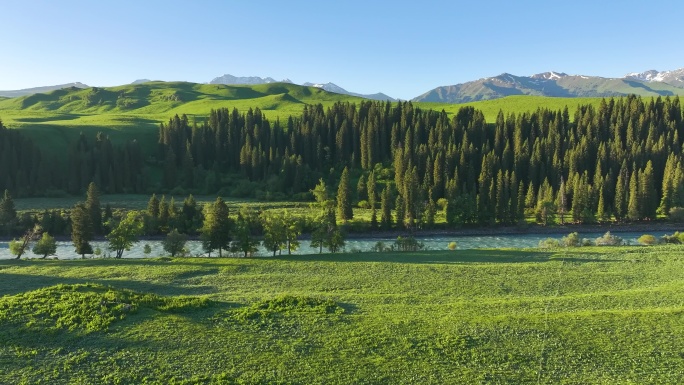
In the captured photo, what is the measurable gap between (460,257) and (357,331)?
33566 mm

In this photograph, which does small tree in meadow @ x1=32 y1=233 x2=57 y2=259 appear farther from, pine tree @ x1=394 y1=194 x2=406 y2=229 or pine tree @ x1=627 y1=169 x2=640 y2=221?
pine tree @ x1=627 y1=169 x2=640 y2=221

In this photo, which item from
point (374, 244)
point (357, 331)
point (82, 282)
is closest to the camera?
point (357, 331)

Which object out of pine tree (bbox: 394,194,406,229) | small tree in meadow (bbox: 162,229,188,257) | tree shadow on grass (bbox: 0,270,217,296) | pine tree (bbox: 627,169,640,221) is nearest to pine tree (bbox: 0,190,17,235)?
small tree in meadow (bbox: 162,229,188,257)

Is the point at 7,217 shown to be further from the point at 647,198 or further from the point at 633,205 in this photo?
the point at 647,198

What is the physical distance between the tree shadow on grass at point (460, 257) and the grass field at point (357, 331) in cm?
955

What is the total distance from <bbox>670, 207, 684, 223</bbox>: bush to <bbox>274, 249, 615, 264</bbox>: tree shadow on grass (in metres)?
59.9

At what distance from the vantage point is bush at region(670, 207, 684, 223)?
99.5 m

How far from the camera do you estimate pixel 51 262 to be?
58281 mm

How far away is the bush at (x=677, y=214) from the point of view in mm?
99500

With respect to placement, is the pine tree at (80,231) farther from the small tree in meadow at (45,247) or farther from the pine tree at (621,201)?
the pine tree at (621,201)

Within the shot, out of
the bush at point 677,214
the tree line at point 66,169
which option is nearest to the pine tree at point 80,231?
the tree line at point 66,169

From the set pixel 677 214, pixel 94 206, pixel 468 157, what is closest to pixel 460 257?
pixel 94 206

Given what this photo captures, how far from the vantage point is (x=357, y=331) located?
28.7m

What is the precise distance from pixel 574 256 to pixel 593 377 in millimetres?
37901
